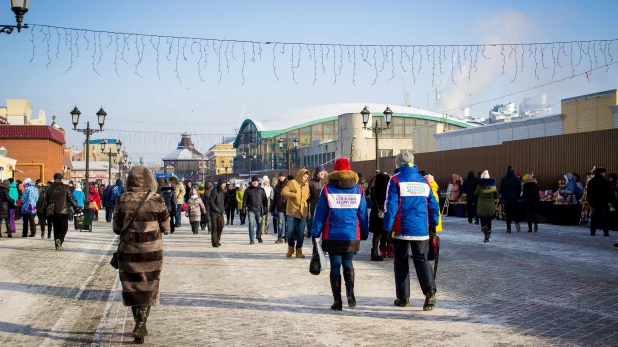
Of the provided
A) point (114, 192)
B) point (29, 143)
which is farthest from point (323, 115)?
point (114, 192)

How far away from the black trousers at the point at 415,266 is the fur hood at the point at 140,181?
288 cm

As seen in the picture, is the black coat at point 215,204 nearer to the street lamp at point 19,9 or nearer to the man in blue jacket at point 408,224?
the street lamp at point 19,9

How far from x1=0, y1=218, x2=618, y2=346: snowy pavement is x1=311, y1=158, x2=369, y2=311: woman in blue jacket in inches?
15.5

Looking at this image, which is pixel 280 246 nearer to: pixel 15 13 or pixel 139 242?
pixel 15 13

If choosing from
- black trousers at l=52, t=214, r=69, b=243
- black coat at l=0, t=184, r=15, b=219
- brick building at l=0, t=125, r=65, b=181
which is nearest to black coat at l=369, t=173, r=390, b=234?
black trousers at l=52, t=214, r=69, b=243

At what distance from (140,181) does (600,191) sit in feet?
44.2

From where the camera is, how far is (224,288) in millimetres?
9797

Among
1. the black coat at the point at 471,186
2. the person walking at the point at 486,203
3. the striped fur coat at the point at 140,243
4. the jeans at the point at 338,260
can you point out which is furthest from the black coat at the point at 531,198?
the striped fur coat at the point at 140,243

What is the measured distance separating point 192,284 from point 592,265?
22.2 feet

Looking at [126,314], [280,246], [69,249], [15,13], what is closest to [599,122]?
[280,246]

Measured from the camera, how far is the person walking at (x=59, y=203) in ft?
50.4

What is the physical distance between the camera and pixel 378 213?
40.6ft

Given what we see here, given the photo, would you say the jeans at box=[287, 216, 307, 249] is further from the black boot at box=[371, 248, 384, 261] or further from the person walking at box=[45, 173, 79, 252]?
the person walking at box=[45, 173, 79, 252]

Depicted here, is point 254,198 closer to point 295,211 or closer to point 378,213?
point 295,211
